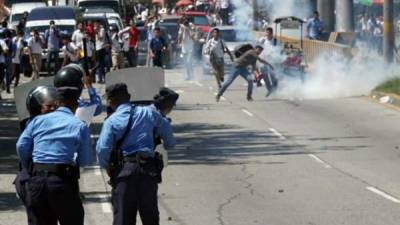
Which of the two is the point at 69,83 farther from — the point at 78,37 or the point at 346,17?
the point at 346,17

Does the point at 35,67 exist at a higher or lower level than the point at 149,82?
lower

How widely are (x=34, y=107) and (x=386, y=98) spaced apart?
63.5 ft

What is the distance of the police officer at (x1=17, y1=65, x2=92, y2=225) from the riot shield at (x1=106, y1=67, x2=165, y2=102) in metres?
1.93

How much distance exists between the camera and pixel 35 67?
35.9m

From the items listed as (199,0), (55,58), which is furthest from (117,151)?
(199,0)

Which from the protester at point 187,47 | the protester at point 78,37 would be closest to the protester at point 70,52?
the protester at point 78,37

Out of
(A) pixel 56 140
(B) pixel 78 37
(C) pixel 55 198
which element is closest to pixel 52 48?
(B) pixel 78 37

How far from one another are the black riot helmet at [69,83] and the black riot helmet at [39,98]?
0.21 feet

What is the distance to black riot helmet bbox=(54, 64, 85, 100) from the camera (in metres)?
9.46

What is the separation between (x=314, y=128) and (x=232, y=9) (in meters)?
45.2

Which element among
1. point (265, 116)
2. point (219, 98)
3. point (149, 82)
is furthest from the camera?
point (219, 98)

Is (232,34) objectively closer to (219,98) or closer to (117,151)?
(219,98)

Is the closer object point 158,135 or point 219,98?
point 158,135

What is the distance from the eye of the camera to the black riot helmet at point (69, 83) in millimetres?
9461
